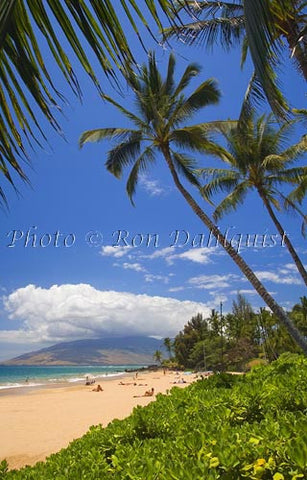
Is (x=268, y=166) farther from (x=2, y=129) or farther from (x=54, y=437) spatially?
(x=2, y=129)

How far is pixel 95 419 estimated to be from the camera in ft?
45.3

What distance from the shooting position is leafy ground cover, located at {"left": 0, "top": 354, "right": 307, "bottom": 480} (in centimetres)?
158

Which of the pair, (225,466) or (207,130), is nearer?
(225,466)

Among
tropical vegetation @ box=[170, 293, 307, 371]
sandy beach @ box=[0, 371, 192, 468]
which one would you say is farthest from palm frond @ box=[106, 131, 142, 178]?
tropical vegetation @ box=[170, 293, 307, 371]

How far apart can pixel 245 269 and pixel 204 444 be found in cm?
888

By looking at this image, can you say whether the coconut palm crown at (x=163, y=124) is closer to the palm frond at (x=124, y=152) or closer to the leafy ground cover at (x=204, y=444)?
the palm frond at (x=124, y=152)

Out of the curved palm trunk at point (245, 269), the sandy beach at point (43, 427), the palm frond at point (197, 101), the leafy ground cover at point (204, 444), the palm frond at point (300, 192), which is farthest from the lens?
the palm frond at point (300, 192)

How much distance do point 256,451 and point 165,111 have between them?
493 inches

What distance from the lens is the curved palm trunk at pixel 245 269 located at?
9.58m

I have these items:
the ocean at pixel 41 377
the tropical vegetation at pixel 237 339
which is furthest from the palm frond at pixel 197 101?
the ocean at pixel 41 377

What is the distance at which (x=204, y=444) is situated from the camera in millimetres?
1949

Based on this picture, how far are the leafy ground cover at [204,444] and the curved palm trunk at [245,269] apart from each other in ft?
19.3

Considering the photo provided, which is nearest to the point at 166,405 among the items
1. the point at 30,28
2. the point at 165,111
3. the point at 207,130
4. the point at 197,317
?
the point at 30,28

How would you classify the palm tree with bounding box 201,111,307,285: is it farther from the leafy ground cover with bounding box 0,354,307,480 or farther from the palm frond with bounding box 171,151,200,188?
the leafy ground cover with bounding box 0,354,307,480
